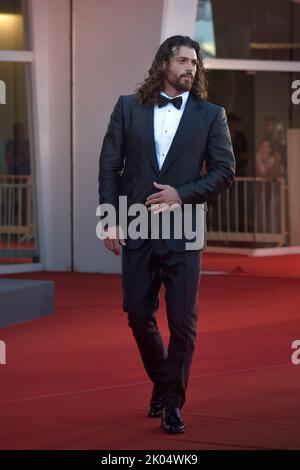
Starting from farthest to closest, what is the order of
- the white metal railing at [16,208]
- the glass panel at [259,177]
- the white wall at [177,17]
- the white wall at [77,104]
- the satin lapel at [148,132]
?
1. the glass panel at [259,177]
2. the white metal railing at [16,208]
3. the white wall at [77,104]
4. the white wall at [177,17]
5. the satin lapel at [148,132]

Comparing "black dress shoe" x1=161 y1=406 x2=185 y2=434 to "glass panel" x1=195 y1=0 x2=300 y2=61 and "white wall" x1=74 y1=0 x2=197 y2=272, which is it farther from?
"glass panel" x1=195 y1=0 x2=300 y2=61

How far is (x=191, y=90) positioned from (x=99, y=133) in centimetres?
834

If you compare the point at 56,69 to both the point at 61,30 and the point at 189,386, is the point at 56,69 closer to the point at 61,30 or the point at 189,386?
the point at 61,30

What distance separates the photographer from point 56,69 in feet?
47.8

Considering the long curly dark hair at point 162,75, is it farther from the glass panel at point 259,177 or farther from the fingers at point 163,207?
the glass panel at point 259,177

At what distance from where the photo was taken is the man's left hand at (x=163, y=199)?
590 cm

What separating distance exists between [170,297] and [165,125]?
0.85m

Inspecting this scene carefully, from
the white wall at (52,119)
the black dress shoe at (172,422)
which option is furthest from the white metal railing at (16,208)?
the black dress shoe at (172,422)

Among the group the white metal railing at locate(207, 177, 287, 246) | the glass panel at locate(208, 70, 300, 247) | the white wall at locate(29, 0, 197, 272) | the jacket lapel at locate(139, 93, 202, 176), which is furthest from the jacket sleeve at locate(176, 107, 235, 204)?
the white metal railing at locate(207, 177, 287, 246)

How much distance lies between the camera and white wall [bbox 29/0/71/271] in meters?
14.5

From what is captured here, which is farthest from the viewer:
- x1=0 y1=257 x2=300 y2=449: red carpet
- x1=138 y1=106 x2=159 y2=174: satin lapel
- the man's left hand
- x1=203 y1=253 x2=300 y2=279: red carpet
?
x1=203 y1=253 x2=300 y2=279: red carpet

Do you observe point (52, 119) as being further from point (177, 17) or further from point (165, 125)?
point (165, 125)

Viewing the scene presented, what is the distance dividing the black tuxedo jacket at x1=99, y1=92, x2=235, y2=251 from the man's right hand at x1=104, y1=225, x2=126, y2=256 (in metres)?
0.04

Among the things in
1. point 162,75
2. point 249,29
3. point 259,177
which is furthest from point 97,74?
point 162,75
